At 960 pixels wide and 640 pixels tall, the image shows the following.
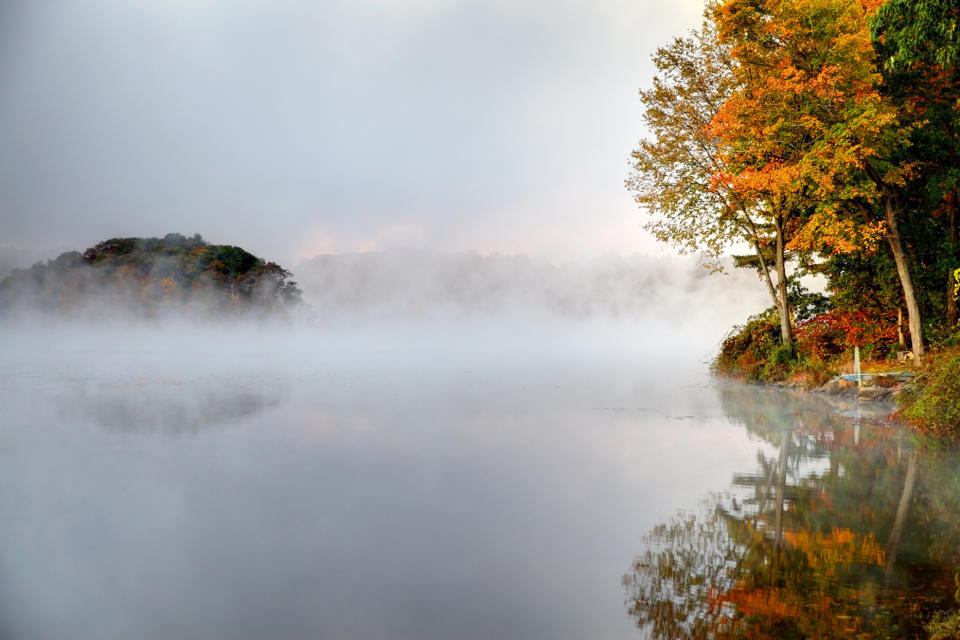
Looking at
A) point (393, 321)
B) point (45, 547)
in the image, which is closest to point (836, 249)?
point (45, 547)

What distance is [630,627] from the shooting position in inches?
227

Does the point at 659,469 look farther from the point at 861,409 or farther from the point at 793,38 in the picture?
the point at 793,38

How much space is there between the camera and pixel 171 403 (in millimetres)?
23312

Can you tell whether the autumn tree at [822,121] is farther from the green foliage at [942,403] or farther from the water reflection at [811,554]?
the water reflection at [811,554]

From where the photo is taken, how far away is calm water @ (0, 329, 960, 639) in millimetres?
6094

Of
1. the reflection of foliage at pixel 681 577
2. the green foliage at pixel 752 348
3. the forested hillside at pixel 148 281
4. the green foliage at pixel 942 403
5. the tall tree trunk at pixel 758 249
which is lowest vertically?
the reflection of foliage at pixel 681 577

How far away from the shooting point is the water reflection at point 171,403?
18.8 metres

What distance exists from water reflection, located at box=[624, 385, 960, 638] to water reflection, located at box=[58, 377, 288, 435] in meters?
13.2

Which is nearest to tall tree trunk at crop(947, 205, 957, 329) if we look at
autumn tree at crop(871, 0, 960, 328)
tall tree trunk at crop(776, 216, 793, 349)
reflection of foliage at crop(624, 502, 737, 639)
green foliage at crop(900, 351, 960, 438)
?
autumn tree at crop(871, 0, 960, 328)

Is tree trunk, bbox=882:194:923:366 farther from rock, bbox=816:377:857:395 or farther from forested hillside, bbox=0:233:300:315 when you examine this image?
forested hillside, bbox=0:233:300:315

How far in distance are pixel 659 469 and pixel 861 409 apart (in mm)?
11628

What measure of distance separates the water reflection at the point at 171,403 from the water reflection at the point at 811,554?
1319 cm

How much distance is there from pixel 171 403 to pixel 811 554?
69.2 ft

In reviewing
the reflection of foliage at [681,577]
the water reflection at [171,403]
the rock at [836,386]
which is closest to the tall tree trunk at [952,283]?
the rock at [836,386]
